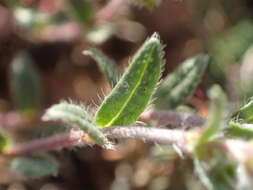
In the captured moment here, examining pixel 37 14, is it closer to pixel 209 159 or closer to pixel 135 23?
pixel 135 23

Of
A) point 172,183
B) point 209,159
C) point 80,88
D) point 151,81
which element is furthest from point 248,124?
point 80,88

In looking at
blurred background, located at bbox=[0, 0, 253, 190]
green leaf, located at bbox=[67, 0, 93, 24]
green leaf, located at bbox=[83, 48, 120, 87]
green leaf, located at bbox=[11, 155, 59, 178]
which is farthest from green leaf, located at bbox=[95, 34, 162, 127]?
green leaf, located at bbox=[67, 0, 93, 24]

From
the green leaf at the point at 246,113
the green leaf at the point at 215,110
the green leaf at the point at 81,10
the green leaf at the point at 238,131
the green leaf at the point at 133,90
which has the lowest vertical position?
the green leaf at the point at 215,110

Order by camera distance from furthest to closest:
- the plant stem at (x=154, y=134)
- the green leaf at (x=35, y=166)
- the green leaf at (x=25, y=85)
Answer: the green leaf at (x=25, y=85)
the green leaf at (x=35, y=166)
the plant stem at (x=154, y=134)

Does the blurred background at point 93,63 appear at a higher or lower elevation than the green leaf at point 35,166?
higher

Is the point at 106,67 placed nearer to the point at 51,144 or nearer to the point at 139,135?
the point at 139,135

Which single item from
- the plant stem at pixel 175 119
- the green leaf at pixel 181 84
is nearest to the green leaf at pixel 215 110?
the plant stem at pixel 175 119

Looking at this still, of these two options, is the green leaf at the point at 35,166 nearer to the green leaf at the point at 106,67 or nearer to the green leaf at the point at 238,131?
the green leaf at the point at 106,67
